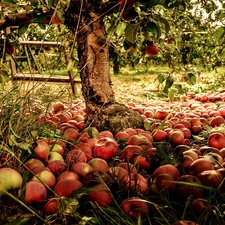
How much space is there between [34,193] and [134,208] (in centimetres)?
40

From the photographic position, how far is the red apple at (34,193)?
4.36ft

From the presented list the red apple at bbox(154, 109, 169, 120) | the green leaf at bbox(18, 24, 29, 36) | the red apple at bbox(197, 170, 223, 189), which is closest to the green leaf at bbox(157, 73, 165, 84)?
the red apple at bbox(197, 170, 223, 189)

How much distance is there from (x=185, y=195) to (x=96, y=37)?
139cm

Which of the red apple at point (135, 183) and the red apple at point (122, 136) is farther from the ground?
the red apple at point (135, 183)

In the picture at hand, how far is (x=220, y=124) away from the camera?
2.61 meters

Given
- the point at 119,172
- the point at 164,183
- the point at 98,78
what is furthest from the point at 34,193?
the point at 98,78

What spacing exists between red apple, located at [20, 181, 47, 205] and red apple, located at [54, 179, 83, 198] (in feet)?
0.18

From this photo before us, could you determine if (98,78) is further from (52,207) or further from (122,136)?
(52,207)

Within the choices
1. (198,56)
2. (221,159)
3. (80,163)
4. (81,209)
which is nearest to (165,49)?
(221,159)

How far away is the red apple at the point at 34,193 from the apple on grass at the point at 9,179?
2.3 inches

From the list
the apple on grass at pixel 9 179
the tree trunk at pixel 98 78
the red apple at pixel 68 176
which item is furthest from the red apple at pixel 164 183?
the tree trunk at pixel 98 78

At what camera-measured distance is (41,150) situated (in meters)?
1.67

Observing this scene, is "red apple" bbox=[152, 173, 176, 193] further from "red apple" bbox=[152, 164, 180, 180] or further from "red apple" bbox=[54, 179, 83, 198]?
"red apple" bbox=[54, 179, 83, 198]

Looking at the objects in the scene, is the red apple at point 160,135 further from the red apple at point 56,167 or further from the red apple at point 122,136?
the red apple at point 56,167
